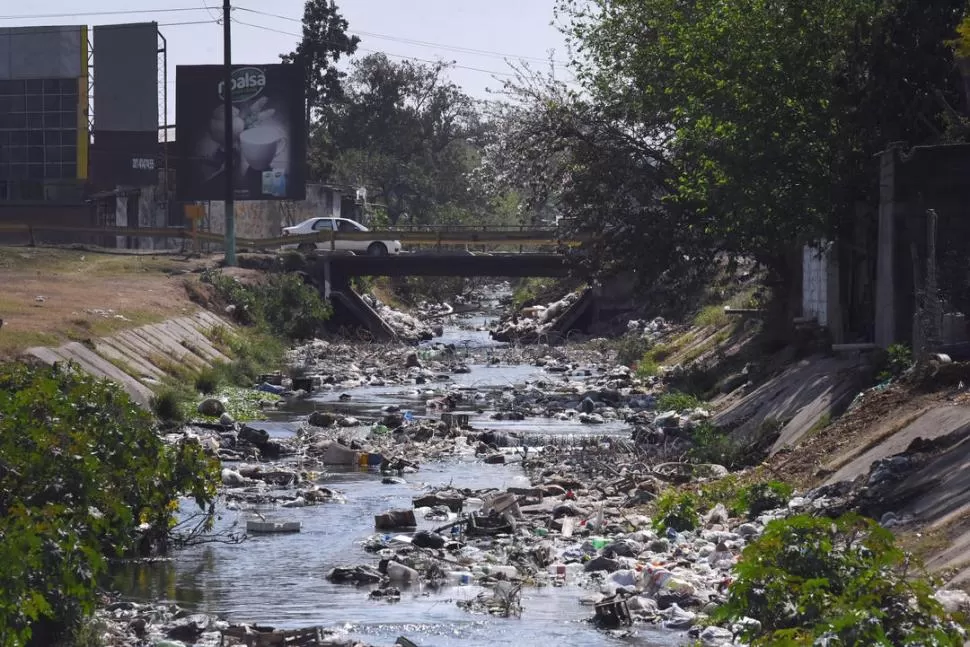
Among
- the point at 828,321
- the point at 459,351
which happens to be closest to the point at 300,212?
the point at 459,351

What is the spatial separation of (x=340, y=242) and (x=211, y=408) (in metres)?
28.0

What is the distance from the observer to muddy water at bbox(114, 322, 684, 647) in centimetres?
1049

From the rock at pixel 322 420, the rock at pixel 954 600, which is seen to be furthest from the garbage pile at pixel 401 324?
the rock at pixel 954 600

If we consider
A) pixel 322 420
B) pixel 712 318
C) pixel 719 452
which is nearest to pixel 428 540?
pixel 719 452

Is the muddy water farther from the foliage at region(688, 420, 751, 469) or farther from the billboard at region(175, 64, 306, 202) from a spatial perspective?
the billboard at region(175, 64, 306, 202)

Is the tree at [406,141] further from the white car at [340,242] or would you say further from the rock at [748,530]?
the rock at [748,530]

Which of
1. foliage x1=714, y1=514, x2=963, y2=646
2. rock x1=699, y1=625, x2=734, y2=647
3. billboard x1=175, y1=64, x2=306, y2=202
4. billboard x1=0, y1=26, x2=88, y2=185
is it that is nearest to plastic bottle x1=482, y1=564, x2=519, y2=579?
rock x1=699, y1=625, x2=734, y2=647

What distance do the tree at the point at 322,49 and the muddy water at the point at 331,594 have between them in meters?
64.6

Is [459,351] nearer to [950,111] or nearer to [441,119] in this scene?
[950,111]

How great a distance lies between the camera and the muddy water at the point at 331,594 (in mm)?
10492

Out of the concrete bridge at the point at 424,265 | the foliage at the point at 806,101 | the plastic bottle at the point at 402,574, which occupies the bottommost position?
the plastic bottle at the point at 402,574

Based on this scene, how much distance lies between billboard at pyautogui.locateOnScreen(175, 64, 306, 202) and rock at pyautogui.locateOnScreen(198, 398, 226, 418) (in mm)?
23150

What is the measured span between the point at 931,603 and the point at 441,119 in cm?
8819

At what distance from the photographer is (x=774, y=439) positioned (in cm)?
1777
